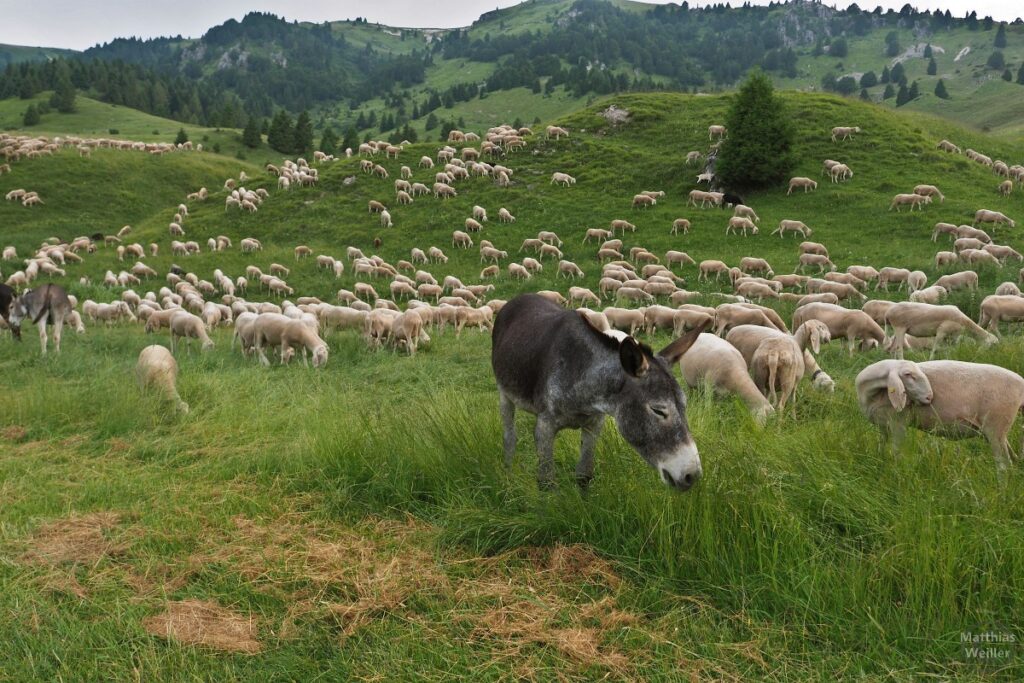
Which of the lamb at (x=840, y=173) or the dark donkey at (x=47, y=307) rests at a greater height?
the lamb at (x=840, y=173)

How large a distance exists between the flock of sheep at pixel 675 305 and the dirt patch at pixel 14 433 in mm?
1794

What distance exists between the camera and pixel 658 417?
4336 millimetres

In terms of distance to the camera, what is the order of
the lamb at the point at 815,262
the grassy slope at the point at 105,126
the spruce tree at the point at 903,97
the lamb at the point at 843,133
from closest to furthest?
the lamb at the point at 815,262 → the lamb at the point at 843,133 → the grassy slope at the point at 105,126 → the spruce tree at the point at 903,97

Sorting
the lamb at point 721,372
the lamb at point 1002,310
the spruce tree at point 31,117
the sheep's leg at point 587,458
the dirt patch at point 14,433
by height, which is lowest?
the lamb at point 1002,310

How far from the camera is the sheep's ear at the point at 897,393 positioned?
18.6 ft

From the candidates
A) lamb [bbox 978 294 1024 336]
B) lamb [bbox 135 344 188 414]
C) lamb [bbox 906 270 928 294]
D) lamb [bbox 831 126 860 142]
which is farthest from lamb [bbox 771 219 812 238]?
lamb [bbox 135 344 188 414]

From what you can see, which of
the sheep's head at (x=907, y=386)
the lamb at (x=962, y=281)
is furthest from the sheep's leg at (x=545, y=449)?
the lamb at (x=962, y=281)

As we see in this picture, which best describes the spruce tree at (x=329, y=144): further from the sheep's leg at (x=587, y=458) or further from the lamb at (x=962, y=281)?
the sheep's leg at (x=587, y=458)

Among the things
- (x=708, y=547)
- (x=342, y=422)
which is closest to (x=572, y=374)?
(x=708, y=547)

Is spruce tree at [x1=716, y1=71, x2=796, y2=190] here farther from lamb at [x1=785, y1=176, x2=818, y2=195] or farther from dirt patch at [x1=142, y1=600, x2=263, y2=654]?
dirt patch at [x1=142, y1=600, x2=263, y2=654]

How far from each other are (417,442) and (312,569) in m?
1.78

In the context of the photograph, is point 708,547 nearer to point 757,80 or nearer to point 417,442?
point 417,442

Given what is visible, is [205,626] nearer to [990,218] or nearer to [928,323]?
[928,323]

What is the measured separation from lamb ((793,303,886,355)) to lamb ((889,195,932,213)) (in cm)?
2013
